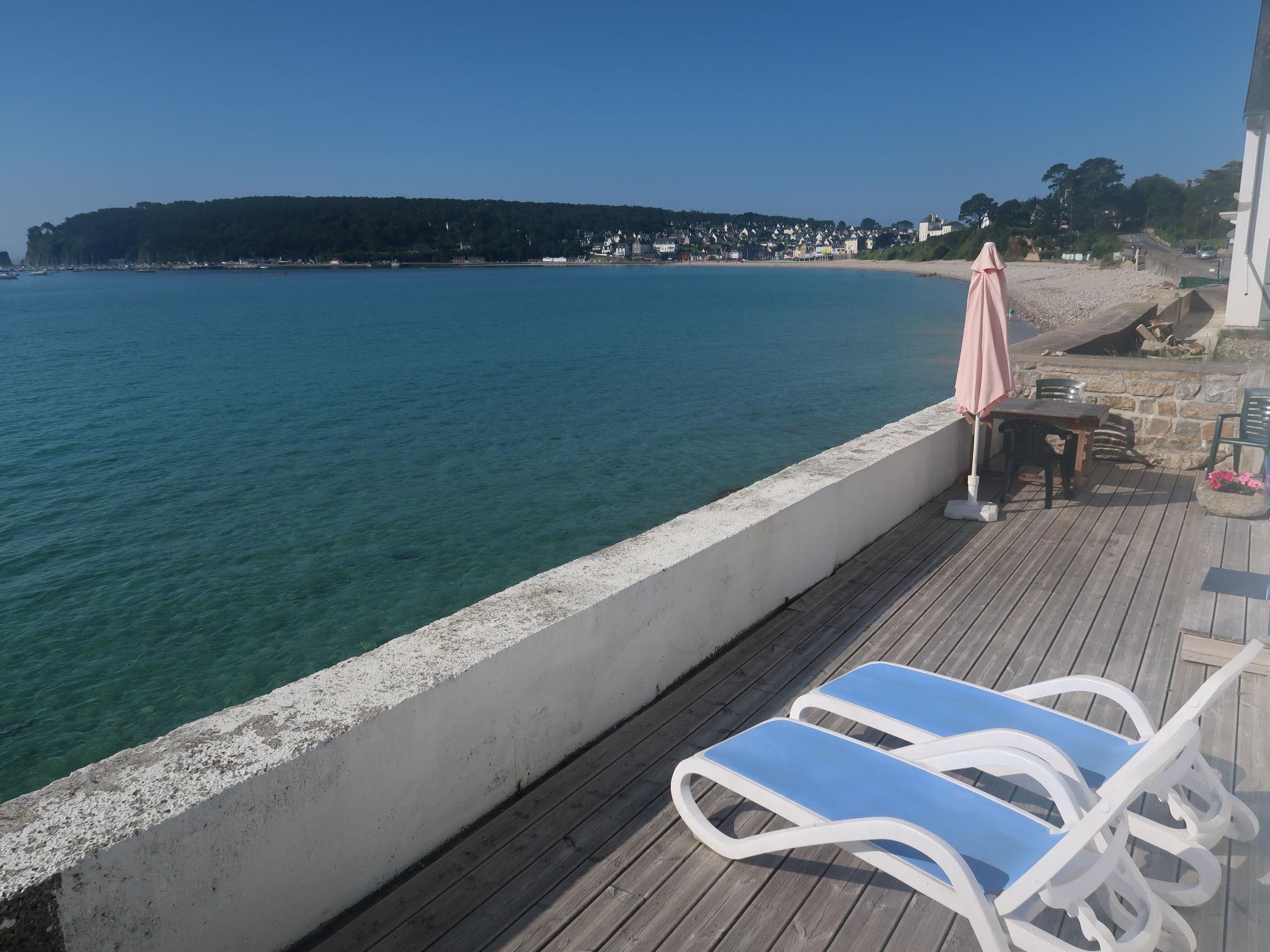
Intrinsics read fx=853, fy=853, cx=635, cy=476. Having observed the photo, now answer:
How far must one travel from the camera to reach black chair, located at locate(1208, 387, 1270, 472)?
5.82 m

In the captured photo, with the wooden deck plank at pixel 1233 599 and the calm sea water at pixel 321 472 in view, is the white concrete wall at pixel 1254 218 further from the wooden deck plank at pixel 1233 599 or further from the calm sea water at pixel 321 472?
the calm sea water at pixel 321 472

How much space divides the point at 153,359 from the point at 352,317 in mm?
24964

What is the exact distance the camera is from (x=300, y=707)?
7.27ft

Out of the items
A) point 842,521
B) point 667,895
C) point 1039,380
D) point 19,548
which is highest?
point 1039,380

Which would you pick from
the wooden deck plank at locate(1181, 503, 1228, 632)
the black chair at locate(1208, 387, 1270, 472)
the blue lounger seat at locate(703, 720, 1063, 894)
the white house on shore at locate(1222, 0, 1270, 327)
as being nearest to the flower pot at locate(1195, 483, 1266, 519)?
the black chair at locate(1208, 387, 1270, 472)

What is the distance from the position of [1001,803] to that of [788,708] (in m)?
1.20

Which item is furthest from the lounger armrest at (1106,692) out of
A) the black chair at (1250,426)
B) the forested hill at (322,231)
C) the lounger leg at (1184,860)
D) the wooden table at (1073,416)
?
the forested hill at (322,231)

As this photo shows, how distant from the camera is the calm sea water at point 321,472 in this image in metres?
9.77

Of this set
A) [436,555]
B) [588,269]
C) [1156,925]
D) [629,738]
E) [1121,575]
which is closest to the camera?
[1156,925]

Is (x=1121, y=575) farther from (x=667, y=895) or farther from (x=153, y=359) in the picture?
(x=153, y=359)

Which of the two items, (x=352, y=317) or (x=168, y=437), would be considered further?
(x=352, y=317)

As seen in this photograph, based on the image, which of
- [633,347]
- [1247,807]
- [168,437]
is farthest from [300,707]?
[633,347]

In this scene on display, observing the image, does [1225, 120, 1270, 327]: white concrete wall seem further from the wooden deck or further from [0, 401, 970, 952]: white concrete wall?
[0, 401, 970, 952]: white concrete wall

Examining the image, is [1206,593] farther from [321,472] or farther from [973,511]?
[321,472]
